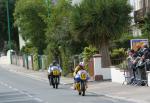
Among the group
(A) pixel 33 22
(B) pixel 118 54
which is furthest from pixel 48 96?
(A) pixel 33 22

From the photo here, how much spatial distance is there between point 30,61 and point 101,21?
28.9 m

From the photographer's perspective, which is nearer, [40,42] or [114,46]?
[114,46]

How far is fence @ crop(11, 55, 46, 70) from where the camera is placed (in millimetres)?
55469

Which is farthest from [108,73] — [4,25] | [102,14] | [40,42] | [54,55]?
[4,25]

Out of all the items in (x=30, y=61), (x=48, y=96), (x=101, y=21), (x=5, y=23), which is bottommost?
(x=48, y=96)

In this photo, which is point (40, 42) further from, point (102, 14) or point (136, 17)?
point (102, 14)

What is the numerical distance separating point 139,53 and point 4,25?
7037 cm

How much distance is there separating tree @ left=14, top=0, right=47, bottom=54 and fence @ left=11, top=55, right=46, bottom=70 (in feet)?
6.16

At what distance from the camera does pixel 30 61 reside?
63.1 meters

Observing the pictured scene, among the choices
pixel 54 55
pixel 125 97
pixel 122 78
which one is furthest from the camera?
pixel 54 55

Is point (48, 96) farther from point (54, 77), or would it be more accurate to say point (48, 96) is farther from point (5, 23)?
point (5, 23)

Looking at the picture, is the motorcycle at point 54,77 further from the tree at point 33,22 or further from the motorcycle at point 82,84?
the tree at point 33,22

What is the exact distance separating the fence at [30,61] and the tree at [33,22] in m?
1.88

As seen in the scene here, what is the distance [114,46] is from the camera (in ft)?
138
